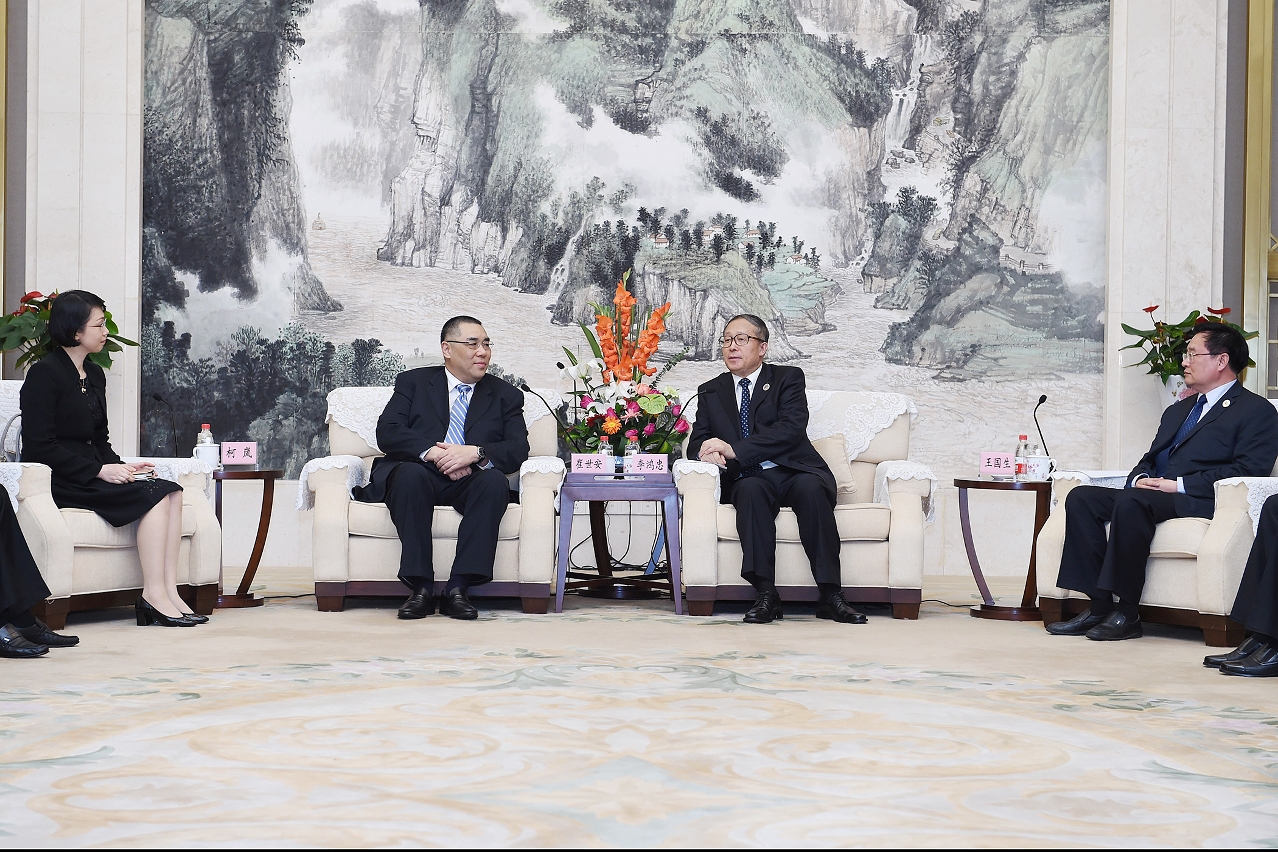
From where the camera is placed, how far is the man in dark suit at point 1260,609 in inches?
142

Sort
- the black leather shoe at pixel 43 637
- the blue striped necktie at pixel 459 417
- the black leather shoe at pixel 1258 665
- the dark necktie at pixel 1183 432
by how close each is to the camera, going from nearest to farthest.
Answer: the black leather shoe at pixel 1258 665, the black leather shoe at pixel 43 637, the dark necktie at pixel 1183 432, the blue striped necktie at pixel 459 417

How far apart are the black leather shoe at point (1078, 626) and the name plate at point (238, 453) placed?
3388 mm

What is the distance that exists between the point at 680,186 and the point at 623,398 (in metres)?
1.95

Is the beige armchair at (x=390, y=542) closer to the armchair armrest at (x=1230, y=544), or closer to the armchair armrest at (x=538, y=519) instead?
the armchair armrest at (x=538, y=519)

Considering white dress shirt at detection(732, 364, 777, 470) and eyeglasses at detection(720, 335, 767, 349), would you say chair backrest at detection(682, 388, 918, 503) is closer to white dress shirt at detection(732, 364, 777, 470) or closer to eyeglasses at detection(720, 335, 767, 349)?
white dress shirt at detection(732, 364, 777, 470)

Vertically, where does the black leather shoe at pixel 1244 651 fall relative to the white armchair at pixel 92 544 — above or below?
below

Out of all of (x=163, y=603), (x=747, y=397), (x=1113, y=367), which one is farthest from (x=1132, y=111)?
(x=163, y=603)

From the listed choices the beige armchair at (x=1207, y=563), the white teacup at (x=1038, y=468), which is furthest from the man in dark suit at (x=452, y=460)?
the beige armchair at (x=1207, y=563)

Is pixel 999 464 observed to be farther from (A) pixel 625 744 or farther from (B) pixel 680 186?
(A) pixel 625 744

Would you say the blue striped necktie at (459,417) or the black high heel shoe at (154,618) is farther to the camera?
the blue striped necktie at (459,417)

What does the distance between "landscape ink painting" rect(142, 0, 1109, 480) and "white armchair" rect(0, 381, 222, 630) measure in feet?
6.11

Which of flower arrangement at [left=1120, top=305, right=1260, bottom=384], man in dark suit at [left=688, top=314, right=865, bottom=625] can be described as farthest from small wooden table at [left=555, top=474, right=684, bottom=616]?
flower arrangement at [left=1120, top=305, right=1260, bottom=384]

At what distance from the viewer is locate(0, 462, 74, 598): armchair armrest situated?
4188 millimetres

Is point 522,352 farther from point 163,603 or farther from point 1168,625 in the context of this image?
point 1168,625
